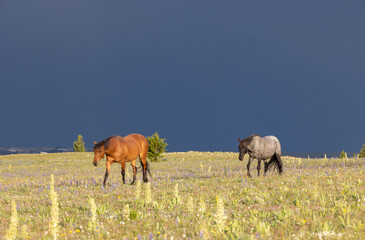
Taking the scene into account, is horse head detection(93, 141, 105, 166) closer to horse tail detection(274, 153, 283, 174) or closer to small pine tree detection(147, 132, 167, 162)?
horse tail detection(274, 153, 283, 174)

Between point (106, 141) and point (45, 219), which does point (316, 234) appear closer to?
point (45, 219)

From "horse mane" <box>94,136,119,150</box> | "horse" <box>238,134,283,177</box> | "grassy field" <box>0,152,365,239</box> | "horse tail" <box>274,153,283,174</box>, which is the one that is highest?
"horse mane" <box>94,136,119,150</box>

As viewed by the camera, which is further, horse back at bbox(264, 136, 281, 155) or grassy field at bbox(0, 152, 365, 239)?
horse back at bbox(264, 136, 281, 155)

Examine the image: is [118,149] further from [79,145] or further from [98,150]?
[79,145]

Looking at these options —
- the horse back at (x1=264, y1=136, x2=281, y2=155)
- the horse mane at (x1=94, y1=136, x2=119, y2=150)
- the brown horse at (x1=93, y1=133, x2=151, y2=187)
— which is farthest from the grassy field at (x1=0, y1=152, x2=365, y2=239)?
the horse back at (x1=264, y1=136, x2=281, y2=155)

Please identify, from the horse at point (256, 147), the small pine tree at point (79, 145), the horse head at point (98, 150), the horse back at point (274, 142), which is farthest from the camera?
the small pine tree at point (79, 145)

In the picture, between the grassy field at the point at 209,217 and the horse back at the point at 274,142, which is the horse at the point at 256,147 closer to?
the horse back at the point at 274,142

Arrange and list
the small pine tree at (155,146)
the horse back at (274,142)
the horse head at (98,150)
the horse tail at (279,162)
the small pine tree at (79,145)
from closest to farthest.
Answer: the horse head at (98,150) → the horse back at (274,142) → the horse tail at (279,162) → the small pine tree at (155,146) → the small pine tree at (79,145)

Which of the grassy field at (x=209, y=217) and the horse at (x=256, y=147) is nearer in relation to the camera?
the grassy field at (x=209, y=217)

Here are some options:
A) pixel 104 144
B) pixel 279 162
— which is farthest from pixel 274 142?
pixel 104 144

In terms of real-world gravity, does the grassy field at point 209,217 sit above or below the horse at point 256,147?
below

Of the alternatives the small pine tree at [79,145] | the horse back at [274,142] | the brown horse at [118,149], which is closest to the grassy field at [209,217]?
the brown horse at [118,149]

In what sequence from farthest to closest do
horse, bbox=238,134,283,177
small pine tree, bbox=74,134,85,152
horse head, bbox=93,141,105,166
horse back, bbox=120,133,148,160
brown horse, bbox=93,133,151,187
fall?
1. small pine tree, bbox=74,134,85,152
2. horse, bbox=238,134,283,177
3. horse back, bbox=120,133,148,160
4. brown horse, bbox=93,133,151,187
5. horse head, bbox=93,141,105,166

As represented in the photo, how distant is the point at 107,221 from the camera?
779 cm
